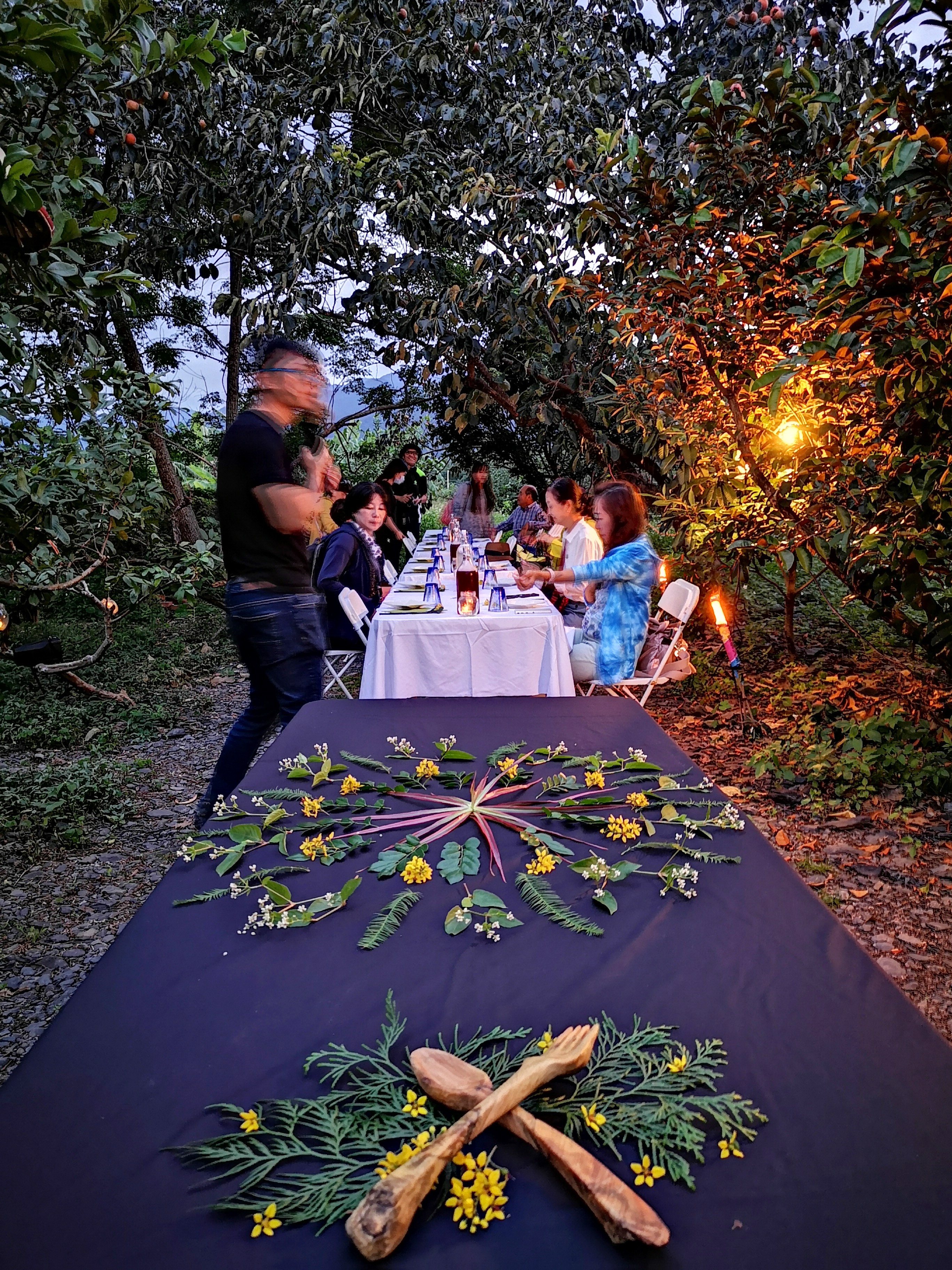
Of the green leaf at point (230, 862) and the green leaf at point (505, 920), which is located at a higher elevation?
the green leaf at point (505, 920)

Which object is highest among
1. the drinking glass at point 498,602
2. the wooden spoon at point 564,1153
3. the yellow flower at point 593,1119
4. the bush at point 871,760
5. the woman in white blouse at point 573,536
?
the woman in white blouse at point 573,536

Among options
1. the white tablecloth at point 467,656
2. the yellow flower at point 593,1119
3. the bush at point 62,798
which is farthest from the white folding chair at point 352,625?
the yellow flower at point 593,1119

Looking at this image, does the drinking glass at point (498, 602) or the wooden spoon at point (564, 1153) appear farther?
the drinking glass at point (498, 602)

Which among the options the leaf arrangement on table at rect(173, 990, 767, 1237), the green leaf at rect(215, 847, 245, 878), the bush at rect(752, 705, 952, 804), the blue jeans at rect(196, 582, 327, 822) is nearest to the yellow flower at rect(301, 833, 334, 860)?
the green leaf at rect(215, 847, 245, 878)

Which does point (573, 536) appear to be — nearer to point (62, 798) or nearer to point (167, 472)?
point (62, 798)

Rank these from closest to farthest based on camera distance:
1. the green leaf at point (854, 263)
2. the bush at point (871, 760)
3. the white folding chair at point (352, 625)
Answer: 1. the green leaf at point (854, 263)
2. the bush at point (871, 760)
3. the white folding chair at point (352, 625)

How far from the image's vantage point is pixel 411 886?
128 centimetres

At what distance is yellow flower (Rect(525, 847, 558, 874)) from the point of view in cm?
128

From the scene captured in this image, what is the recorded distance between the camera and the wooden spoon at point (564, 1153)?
0.67 m

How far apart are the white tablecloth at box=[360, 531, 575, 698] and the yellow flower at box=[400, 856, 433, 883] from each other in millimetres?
2541

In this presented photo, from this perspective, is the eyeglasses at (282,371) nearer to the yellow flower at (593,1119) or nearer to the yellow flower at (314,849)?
the yellow flower at (314,849)

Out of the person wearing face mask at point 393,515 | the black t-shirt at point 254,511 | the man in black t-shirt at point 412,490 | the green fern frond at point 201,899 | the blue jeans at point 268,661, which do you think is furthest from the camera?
the man in black t-shirt at point 412,490

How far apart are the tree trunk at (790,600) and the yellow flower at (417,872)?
3.69 m

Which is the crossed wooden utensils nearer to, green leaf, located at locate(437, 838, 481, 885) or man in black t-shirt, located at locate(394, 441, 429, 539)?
green leaf, located at locate(437, 838, 481, 885)
